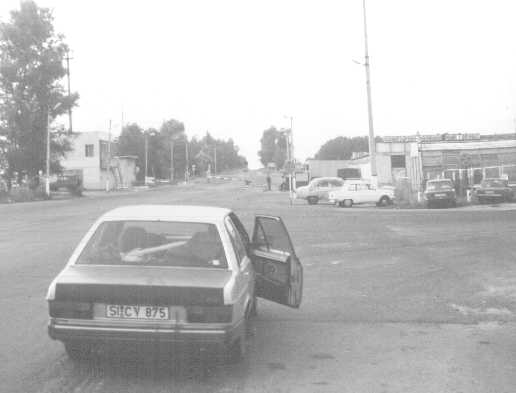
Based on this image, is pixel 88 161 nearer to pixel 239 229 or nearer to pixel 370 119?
pixel 370 119

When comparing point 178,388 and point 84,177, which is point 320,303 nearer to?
point 178,388

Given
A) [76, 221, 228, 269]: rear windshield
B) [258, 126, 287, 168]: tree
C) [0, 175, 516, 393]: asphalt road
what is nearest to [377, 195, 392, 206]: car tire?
[0, 175, 516, 393]: asphalt road

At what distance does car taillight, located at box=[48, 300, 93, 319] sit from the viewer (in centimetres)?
543

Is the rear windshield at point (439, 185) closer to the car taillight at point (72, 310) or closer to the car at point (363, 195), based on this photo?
the car at point (363, 195)

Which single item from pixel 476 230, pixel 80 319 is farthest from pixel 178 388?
pixel 476 230

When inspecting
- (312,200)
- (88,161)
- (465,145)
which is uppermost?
(88,161)

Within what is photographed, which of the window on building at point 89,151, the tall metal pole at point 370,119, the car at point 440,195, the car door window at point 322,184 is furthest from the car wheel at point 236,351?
the window on building at point 89,151

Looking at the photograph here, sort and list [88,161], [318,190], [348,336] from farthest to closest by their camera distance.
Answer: [88,161] → [318,190] → [348,336]

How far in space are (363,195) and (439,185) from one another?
516 centimetres

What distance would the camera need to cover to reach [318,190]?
142 ft

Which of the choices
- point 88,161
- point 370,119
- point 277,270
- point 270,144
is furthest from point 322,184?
point 270,144

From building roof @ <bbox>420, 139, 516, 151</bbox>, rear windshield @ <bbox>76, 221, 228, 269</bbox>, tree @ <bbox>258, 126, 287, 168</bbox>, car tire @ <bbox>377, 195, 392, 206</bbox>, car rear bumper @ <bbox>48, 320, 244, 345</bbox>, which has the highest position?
tree @ <bbox>258, 126, 287, 168</bbox>

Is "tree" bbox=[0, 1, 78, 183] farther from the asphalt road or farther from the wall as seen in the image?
the asphalt road

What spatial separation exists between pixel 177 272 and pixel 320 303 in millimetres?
4006
